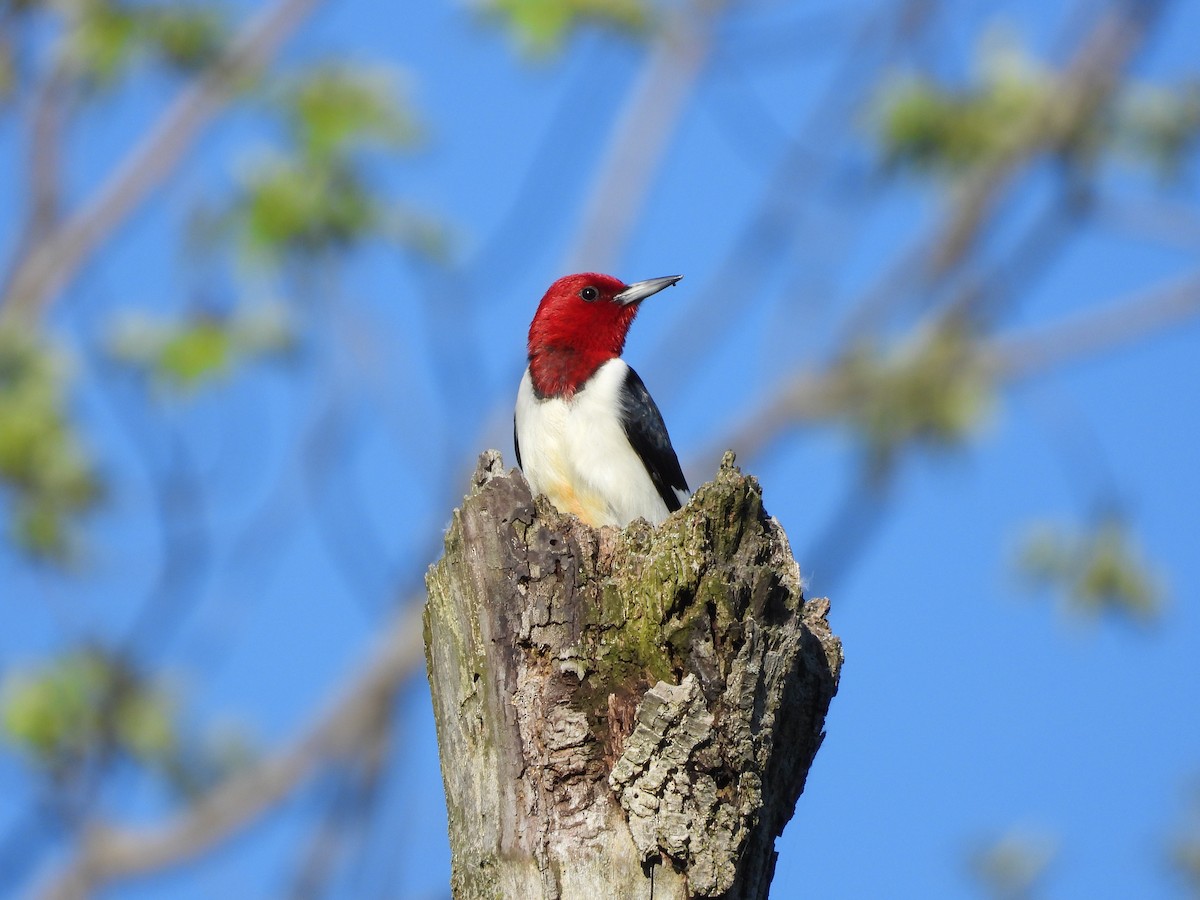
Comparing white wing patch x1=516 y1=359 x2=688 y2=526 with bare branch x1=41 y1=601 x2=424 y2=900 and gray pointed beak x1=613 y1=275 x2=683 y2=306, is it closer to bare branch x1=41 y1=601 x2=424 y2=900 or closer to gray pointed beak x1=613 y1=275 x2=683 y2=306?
gray pointed beak x1=613 y1=275 x2=683 y2=306

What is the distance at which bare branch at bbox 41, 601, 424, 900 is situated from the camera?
11.6 metres

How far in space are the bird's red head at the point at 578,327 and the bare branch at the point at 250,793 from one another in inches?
223

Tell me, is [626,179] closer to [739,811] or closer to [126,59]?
[126,59]

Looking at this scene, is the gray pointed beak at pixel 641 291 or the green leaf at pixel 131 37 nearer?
the gray pointed beak at pixel 641 291

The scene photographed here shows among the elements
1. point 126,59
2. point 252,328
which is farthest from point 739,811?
point 126,59

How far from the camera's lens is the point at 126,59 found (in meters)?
10.4

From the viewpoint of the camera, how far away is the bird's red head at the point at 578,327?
20.7 ft

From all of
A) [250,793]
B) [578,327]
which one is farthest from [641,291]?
[250,793]

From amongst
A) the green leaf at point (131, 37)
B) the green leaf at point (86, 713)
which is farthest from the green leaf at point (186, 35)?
the green leaf at point (86, 713)

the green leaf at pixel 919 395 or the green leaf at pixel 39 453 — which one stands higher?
the green leaf at pixel 39 453

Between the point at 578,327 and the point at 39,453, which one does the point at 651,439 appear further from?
the point at 39,453

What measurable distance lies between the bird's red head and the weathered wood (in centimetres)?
229

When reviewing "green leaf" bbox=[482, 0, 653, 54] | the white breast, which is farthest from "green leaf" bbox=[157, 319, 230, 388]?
the white breast

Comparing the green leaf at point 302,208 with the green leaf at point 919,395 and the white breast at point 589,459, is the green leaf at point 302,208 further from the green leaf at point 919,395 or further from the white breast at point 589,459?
the white breast at point 589,459
